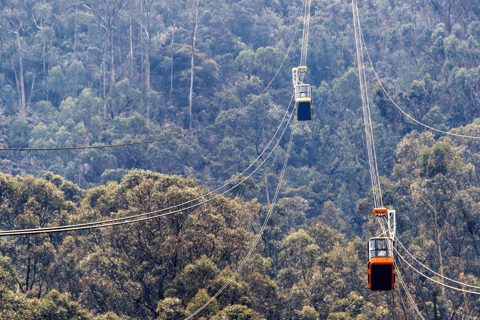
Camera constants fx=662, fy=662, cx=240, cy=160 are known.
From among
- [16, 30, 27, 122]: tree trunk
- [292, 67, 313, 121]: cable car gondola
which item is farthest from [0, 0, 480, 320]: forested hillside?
[292, 67, 313, 121]: cable car gondola

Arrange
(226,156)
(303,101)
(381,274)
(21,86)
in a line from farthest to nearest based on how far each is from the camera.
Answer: (21,86), (226,156), (303,101), (381,274)

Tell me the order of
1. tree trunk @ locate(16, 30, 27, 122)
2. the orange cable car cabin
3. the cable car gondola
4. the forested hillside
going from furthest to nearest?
tree trunk @ locate(16, 30, 27, 122)
the forested hillside
the cable car gondola
the orange cable car cabin

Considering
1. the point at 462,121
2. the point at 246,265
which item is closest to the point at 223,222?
the point at 246,265

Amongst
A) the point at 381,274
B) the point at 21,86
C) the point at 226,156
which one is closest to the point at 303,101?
the point at 381,274

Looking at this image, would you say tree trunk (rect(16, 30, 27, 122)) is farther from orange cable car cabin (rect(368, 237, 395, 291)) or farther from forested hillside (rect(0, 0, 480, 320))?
orange cable car cabin (rect(368, 237, 395, 291))

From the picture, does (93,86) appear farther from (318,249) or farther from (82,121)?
(318,249)

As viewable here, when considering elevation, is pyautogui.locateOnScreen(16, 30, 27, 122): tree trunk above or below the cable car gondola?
above

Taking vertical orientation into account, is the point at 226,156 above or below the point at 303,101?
below

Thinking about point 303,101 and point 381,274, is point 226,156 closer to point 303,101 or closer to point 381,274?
point 303,101

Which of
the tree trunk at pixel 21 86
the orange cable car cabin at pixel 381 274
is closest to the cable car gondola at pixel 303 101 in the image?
the orange cable car cabin at pixel 381 274
